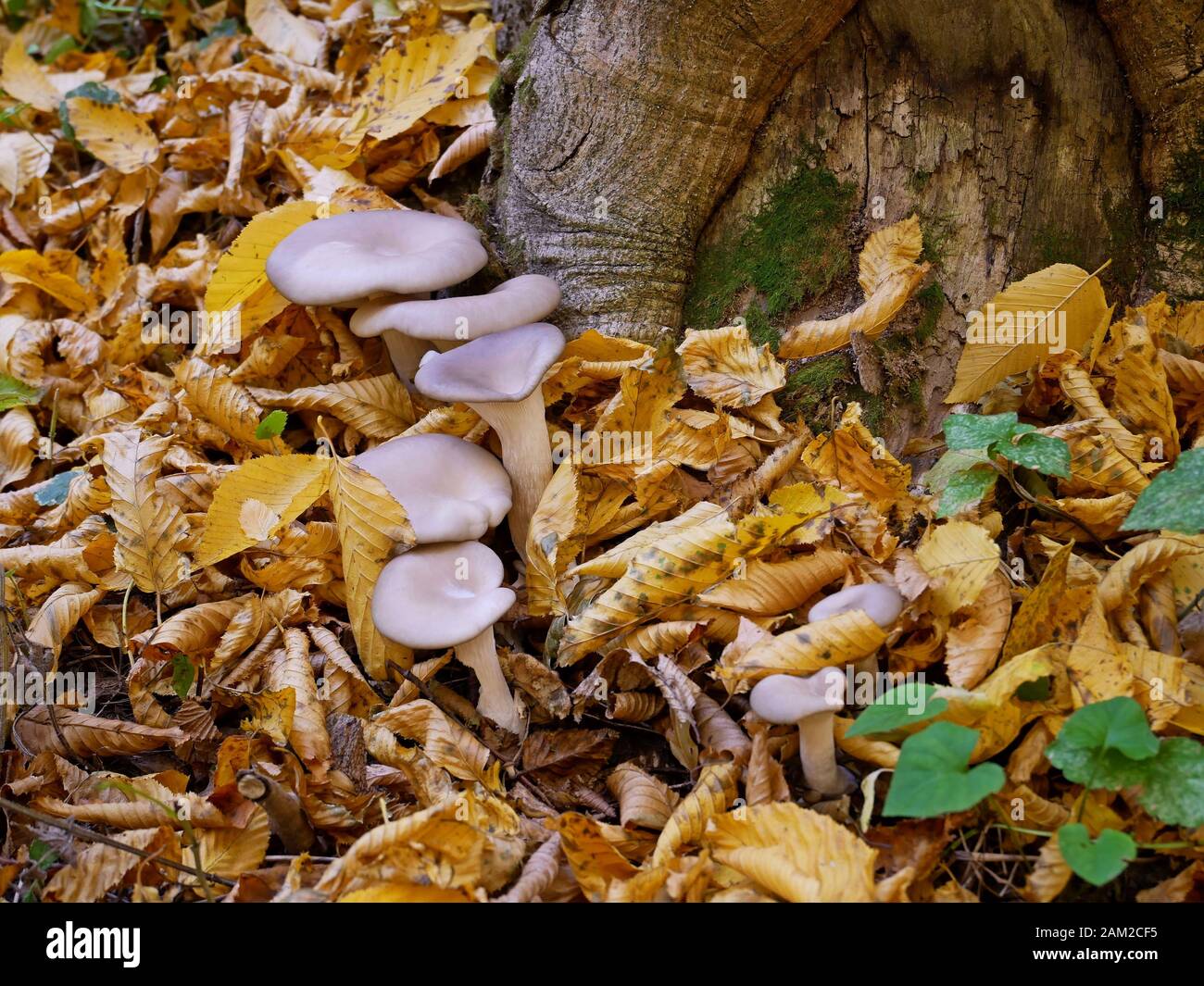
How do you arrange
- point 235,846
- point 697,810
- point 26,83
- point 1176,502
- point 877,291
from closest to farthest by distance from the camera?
point 1176,502
point 697,810
point 235,846
point 877,291
point 26,83

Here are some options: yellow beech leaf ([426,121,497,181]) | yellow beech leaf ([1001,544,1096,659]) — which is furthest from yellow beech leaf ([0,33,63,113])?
yellow beech leaf ([1001,544,1096,659])

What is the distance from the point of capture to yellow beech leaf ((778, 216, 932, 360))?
3205 mm

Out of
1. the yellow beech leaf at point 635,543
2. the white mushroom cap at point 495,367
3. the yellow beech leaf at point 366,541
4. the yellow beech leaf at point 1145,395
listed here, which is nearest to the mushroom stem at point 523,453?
the white mushroom cap at point 495,367

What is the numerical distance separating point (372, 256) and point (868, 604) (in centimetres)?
187

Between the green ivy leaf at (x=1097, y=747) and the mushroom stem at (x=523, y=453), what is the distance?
1654mm

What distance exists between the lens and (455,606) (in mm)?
2648

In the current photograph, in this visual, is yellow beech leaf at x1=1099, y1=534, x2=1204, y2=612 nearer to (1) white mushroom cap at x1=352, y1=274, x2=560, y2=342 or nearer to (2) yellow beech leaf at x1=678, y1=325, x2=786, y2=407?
(2) yellow beech leaf at x1=678, y1=325, x2=786, y2=407

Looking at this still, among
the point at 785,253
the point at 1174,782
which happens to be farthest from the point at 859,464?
the point at 1174,782

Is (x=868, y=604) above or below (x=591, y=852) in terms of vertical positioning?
above

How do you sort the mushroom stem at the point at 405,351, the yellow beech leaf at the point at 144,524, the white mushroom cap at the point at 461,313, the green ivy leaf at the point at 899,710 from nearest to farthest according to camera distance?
the green ivy leaf at the point at 899,710
the white mushroom cap at the point at 461,313
the yellow beech leaf at the point at 144,524
the mushroom stem at the point at 405,351

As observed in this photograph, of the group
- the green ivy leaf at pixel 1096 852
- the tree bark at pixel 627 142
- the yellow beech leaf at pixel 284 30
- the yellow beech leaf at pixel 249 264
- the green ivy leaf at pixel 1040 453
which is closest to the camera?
the green ivy leaf at pixel 1096 852

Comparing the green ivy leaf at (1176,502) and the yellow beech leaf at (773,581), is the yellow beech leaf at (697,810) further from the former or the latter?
the green ivy leaf at (1176,502)

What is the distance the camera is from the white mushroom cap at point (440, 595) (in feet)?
8.41

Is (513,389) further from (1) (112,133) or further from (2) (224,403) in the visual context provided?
(1) (112,133)
